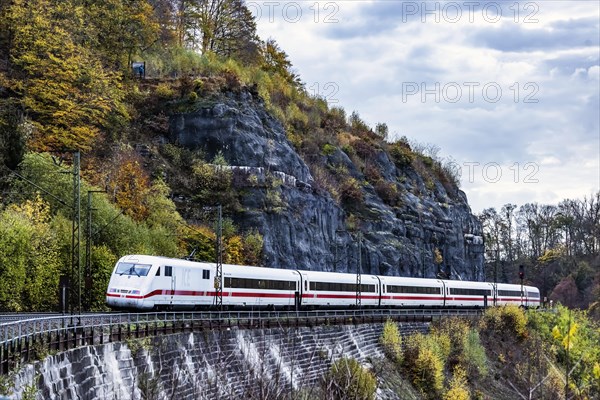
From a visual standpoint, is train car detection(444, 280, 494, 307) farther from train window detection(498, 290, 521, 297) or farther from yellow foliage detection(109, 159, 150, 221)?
yellow foliage detection(109, 159, 150, 221)

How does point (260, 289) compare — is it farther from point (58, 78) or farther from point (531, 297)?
point (531, 297)

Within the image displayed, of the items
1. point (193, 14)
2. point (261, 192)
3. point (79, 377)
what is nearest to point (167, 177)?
point (261, 192)

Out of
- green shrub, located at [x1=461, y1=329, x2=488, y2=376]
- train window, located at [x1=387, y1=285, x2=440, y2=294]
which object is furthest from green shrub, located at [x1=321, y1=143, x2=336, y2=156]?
green shrub, located at [x1=461, y1=329, x2=488, y2=376]

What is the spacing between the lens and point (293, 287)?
57562 millimetres

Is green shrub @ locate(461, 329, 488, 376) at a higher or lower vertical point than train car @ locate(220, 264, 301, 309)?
lower

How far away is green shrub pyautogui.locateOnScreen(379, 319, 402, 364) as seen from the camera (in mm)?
57156

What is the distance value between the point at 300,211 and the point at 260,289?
29573mm

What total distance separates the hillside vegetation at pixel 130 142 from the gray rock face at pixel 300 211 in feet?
3.98

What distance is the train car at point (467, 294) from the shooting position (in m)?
79.6

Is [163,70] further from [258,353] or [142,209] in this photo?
[258,353]

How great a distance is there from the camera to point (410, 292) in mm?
73125

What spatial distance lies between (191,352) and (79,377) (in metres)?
10.00

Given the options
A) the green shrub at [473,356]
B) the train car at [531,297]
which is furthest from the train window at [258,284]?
the train car at [531,297]

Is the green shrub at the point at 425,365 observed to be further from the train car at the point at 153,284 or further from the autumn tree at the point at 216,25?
the autumn tree at the point at 216,25
